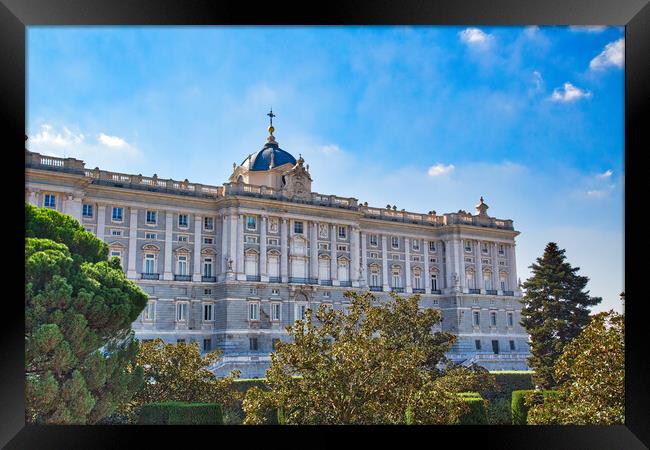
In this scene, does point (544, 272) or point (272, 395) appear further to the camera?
point (544, 272)

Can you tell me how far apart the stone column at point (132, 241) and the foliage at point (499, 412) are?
49.1ft

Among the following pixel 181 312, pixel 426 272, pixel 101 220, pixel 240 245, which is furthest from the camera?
pixel 426 272

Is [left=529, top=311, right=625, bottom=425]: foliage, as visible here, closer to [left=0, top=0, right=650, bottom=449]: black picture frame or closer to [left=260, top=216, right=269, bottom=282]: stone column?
[left=0, top=0, right=650, bottom=449]: black picture frame

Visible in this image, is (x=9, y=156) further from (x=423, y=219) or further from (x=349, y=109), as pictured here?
(x=423, y=219)

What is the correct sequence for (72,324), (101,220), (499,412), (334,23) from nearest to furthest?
(334,23) < (72,324) < (499,412) < (101,220)

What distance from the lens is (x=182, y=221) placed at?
99.2 feet

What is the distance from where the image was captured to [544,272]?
2506 cm

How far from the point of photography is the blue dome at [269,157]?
3394cm

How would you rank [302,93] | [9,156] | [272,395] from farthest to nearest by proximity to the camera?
[302,93] → [272,395] → [9,156]

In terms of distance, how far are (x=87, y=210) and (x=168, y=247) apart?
3714 millimetres

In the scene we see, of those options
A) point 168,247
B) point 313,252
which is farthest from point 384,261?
point 168,247

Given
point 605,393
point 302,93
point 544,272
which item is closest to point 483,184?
point 544,272

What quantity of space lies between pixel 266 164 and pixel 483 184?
12888 mm

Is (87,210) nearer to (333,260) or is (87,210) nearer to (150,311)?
(150,311)
